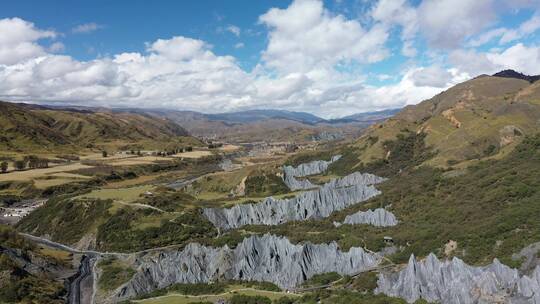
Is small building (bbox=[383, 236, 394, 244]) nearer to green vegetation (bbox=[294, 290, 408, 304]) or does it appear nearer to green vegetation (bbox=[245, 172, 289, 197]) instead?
green vegetation (bbox=[294, 290, 408, 304])

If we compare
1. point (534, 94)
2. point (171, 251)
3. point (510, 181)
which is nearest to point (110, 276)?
point (171, 251)

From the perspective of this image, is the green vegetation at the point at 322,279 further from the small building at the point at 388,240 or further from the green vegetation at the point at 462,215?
the small building at the point at 388,240

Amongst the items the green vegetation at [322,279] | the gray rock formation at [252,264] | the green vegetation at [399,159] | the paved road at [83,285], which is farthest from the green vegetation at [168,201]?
the green vegetation at [399,159]

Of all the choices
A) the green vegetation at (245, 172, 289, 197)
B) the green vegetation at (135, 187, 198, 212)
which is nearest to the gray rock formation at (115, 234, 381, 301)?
the green vegetation at (135, 187, 198, 212)

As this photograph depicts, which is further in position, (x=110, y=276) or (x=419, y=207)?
(x=419, y=207)

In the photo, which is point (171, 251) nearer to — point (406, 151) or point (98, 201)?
point (98, 201)

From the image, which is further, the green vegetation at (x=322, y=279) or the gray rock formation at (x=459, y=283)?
the green vegetation at (x=322, y=279)

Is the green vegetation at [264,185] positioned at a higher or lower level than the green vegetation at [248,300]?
higher
